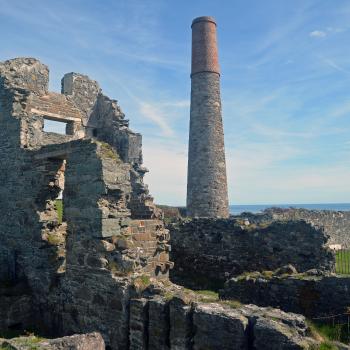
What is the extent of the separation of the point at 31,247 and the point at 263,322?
6861 millimetres

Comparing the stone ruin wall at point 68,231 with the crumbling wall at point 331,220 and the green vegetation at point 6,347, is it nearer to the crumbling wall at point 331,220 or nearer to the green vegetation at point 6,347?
the green vegetation at point 6,347

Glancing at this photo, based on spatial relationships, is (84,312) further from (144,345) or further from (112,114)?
(112,114)

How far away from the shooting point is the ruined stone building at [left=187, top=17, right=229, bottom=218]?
24062 mm

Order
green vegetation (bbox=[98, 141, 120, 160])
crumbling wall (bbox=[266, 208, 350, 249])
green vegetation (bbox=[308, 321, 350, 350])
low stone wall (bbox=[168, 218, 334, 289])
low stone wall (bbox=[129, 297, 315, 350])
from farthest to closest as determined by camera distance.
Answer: crumbling wall (bbox=[266, 208, 350, 249]) < low stone wall (bbox=[168, 218, 334, 289]) < green vegetation (bbox=[98, 141, 120, 160]) < green vegetation (bbox=[308, 321, 350, 350]) < low stone wall (bbox=[129, 297, 315, 350])

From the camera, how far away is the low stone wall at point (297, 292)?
7.48m

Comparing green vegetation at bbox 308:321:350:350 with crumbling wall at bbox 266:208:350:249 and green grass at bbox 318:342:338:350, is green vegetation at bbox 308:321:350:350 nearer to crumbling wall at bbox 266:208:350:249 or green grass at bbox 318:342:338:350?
green grass at bbox 318:342:338:350

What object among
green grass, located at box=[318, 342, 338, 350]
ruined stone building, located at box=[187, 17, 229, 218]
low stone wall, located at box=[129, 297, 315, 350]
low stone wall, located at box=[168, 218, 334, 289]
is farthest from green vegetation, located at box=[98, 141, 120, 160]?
ruined stone building, located at box=[187, 17, 229, 218]

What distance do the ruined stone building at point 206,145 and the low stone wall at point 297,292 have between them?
15095 mm

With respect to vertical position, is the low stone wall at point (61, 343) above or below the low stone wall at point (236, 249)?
below

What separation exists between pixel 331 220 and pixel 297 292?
2459cm

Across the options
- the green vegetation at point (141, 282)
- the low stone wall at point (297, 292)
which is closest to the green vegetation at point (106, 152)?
the green vegetation at point (141, 282)

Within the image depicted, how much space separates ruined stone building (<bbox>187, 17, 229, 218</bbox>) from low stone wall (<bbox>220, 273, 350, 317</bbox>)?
594 inches

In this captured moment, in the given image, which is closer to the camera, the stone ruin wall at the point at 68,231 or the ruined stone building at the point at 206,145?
the stone ruin wall at the point at 68,231

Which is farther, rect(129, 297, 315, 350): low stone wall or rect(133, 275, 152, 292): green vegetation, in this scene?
rect(133, 275, 152, 292): green vegetation
